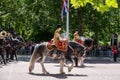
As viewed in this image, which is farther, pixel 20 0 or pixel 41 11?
pixel 20 0

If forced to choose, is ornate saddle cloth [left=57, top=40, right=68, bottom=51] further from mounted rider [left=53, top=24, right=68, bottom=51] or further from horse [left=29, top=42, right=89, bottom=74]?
horse [left=29, top=42, right=89, bottom=74]

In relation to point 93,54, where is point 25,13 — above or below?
above

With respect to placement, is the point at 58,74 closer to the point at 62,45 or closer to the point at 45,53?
the point at 45,53

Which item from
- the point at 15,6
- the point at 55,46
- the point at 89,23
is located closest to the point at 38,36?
the point at 15,6

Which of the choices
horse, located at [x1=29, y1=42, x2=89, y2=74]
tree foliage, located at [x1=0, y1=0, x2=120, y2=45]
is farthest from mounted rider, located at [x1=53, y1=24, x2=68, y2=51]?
tree foliage, located at [x1=0, y1=0, x2=120, y2=45]

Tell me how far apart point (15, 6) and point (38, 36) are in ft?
54.6

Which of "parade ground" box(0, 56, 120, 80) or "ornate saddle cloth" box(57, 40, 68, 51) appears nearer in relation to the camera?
"parade ground" box(0, 56, 120, 80)

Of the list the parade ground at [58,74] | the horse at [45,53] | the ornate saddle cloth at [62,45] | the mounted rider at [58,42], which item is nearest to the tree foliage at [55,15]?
the parade ground at [58,74]

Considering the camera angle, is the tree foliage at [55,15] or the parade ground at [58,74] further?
the tree foliage at [55,15]

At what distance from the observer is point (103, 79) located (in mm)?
18641

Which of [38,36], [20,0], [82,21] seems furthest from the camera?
[38,36]

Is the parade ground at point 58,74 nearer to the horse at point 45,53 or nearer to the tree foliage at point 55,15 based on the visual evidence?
the horse at point 45,53

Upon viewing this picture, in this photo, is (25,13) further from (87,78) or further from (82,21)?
(87,78)

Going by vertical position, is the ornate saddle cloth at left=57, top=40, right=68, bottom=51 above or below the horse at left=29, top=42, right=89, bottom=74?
above
